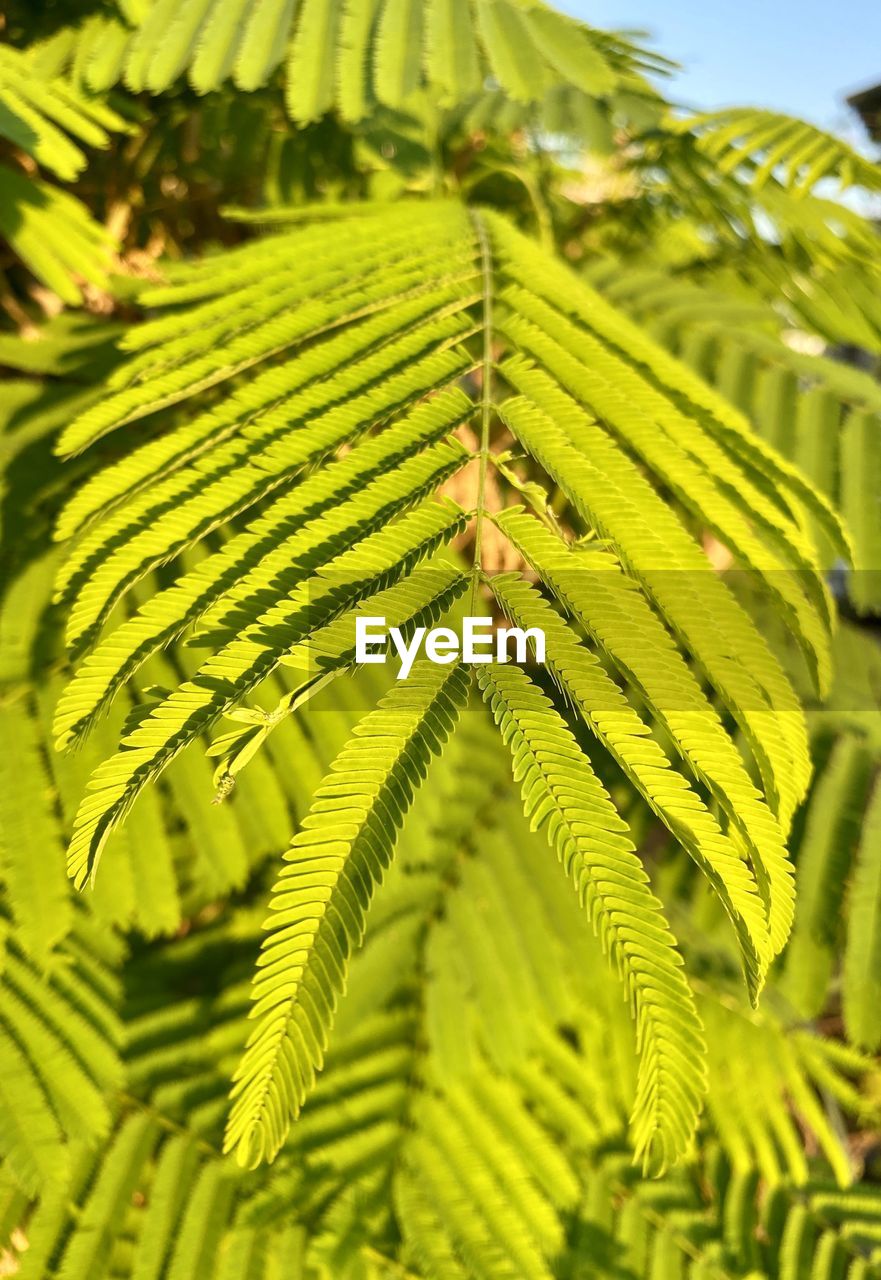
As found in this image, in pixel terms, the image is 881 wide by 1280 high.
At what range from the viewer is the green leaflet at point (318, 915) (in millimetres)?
511

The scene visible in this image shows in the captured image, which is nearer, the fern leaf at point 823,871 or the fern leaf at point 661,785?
the fern leaf at point 661,785

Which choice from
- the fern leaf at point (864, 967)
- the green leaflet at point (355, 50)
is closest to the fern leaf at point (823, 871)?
the fern leaf at point (864, 967)

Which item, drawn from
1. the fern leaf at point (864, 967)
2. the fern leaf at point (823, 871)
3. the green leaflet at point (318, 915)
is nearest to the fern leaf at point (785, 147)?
the fern leaf at point (823, 871)

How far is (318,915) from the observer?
511 millimetres

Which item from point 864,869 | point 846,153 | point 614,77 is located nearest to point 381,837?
point 864,869

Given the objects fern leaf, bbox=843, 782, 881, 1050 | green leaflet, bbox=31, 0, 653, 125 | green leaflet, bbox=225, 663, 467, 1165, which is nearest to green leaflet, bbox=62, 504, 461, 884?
green leaflet, bbox=225, 663, 467, 1165

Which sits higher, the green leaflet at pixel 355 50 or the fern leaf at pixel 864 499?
the green leaflet at pixel 355 50

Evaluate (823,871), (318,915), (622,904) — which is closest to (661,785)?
(622,904)

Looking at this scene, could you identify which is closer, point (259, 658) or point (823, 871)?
point (259, 658)

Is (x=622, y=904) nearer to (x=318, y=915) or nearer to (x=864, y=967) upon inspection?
(x=318, y=915)

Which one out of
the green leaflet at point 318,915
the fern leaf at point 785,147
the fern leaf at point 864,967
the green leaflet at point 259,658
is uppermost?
the fern leaf at point 785,147

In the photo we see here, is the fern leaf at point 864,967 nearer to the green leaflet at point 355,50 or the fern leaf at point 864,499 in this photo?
the fern leaf at point 864,499

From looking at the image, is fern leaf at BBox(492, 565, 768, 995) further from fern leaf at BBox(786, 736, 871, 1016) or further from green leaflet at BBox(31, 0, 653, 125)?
green leaflet at BBox(31, 0, 653, 125)

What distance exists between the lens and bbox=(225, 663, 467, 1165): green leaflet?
51 cm
